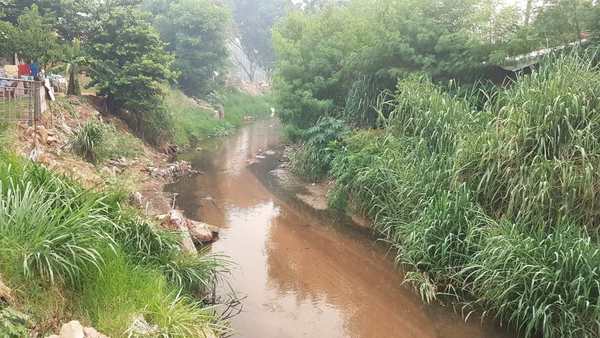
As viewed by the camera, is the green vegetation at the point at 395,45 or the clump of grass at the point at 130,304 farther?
the green vegetation at the point at 395,45

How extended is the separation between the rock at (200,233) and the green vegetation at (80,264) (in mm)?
2675

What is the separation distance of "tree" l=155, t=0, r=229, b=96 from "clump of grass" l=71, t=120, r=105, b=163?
14.8 metres

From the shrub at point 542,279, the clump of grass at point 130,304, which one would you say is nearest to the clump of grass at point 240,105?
the shrub at point 542,279

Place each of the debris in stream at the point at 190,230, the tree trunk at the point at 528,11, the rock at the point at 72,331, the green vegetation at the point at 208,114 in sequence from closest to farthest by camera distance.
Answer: the rock at the point at 72,331 < the debris in stream at the point at 190,230 < the tree trunk at the point at 528,11 < the green vegetation at the point at 208,114

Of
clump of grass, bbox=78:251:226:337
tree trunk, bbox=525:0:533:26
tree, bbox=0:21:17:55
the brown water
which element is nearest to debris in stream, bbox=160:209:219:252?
the brown water

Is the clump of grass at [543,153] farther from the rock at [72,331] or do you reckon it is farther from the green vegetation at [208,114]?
the green vegetation at [208,114]

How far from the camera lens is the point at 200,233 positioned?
9.16m

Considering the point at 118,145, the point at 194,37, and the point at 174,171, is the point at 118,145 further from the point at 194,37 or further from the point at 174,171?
the point at 194,37

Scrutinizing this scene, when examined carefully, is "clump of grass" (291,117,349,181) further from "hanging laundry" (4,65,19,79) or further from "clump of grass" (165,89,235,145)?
"hanging laundry" (4,65,19,79)

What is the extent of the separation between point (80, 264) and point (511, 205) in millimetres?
5989

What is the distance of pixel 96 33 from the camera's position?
16.3m

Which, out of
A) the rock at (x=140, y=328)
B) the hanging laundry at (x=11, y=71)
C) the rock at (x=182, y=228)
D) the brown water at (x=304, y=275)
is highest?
the hanging laundry at (x=11, y=71)

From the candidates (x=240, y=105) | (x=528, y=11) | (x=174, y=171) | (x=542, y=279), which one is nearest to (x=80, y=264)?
(x=542, y=279)

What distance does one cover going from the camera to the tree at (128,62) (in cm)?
1552
